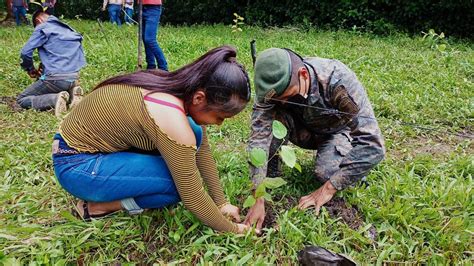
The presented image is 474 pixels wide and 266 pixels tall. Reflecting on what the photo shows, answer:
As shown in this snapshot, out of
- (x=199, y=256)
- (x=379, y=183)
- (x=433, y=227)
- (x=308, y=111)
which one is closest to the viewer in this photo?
(x=199, y=256)

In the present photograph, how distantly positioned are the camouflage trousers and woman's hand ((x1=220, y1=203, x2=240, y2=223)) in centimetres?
38

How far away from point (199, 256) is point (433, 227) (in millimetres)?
1185

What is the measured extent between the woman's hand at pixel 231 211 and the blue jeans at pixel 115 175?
1.01ft

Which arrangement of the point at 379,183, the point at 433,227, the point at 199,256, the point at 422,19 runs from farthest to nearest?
the point at 422,19
the point at 379,183
the point at 433,227
the point at 199,256

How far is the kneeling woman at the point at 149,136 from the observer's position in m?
1.82

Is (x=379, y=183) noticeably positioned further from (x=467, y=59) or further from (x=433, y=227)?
(x=467, y=59)

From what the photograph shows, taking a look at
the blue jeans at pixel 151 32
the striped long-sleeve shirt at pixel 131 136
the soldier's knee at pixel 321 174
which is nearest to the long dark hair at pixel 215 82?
the striped long-sleeve shirt at pixel 131 136

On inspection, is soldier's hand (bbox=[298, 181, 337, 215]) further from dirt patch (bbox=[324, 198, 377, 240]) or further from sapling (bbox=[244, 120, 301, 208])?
sapling (bbox=[244, 120, 301, 208])

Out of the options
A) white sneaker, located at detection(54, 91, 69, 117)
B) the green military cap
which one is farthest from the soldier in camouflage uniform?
white sneaker, located at detection(54, 91, 69, 117)

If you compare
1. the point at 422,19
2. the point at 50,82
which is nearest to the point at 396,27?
the point at 422,19

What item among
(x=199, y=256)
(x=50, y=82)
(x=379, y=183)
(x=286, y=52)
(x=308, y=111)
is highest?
(x=286, y=52)

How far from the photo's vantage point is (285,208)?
2461 mm

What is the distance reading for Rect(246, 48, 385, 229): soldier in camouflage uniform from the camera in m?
2.14

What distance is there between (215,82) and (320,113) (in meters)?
0.86
